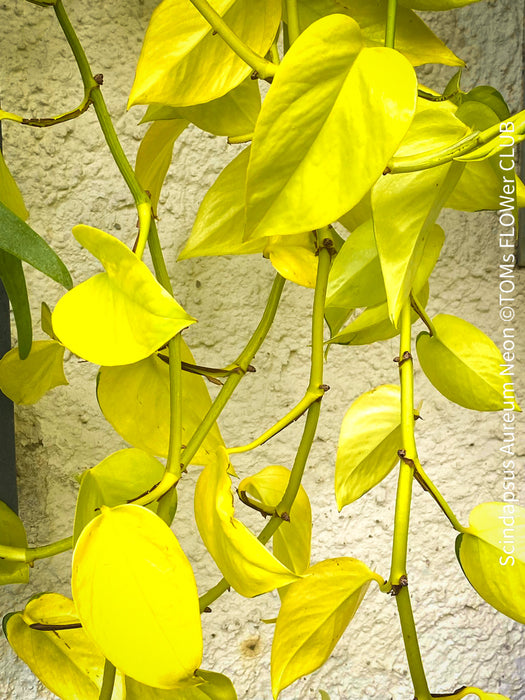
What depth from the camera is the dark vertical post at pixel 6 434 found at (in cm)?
37

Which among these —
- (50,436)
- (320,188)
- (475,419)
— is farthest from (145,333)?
(475,419)

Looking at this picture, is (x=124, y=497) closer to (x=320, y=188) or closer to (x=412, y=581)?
(x=320, y=188)

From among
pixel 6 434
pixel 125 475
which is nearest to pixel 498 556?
pixel 125 475

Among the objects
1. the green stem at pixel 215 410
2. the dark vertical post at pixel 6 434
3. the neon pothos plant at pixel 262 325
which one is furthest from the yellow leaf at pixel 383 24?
the dark vertical post at pixel 6 434

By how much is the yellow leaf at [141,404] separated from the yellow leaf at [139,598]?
0.24 feet

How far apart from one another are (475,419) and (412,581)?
0.13 m

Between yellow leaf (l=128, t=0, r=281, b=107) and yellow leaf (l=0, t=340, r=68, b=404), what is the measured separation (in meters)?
0.14

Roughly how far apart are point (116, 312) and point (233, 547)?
0.07m

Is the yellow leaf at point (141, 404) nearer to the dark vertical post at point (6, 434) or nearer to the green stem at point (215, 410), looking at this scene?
the green stem at point (215, 410)

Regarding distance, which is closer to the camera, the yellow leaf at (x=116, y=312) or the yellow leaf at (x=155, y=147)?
the yellow leaf at (x=116, y=312)

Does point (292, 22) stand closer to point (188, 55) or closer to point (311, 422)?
point (188, 55)

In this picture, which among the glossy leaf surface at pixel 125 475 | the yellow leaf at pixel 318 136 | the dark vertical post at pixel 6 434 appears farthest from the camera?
the dark vertical post at pixel 6 434

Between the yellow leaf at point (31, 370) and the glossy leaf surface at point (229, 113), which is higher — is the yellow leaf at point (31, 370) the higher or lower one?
the lower one

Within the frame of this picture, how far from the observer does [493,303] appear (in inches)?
18.8
